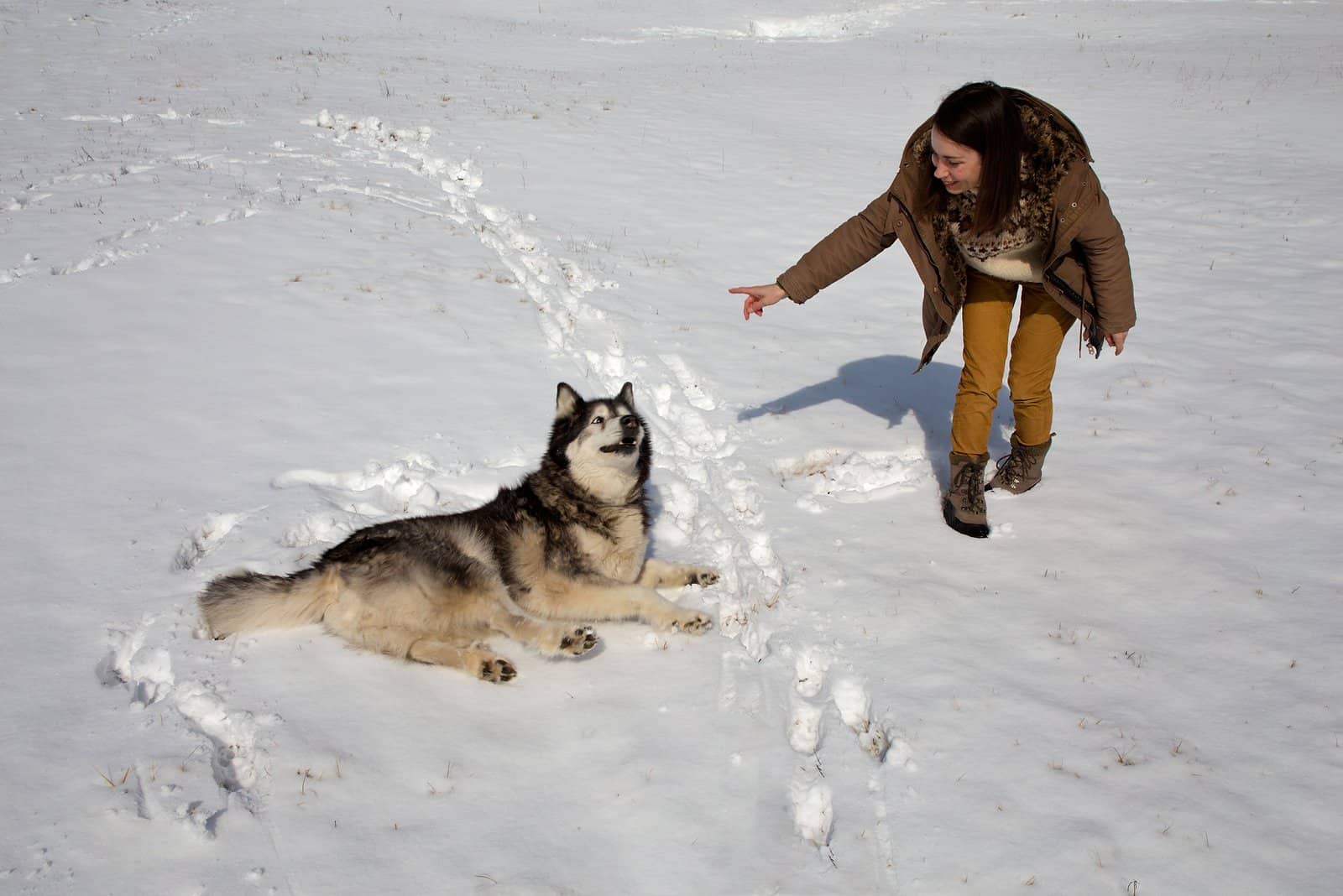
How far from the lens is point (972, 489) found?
5555 mm

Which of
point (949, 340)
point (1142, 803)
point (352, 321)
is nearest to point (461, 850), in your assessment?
point (1142, 803)

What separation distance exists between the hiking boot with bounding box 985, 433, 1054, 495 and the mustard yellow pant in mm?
331

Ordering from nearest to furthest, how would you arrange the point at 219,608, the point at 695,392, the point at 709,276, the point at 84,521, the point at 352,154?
the point at 219,608 < the point at 84,521 < the point at 695,392 < the point at 709,276 < the point at 352,154

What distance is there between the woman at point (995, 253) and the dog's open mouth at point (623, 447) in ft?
4.91

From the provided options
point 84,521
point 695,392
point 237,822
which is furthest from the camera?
point 695,392

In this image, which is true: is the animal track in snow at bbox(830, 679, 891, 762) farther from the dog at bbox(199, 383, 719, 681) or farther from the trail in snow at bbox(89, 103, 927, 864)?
the dog at bbox(199, 383, 719, 681)

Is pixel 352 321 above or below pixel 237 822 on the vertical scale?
above

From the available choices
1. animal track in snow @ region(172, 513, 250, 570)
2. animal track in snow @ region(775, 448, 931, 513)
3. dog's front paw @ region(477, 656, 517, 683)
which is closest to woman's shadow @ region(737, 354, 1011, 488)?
animal track in snow @ region(775, 448, 931, 513)

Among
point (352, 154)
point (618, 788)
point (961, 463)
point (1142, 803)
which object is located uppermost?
point (352, 154)

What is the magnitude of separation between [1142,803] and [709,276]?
870 cm

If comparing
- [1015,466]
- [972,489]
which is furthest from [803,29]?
[972,489]

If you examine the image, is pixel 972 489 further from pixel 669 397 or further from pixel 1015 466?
pixel 669 397

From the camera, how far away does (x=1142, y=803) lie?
11.1ft

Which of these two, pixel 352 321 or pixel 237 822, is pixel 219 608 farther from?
pixel 352 321
